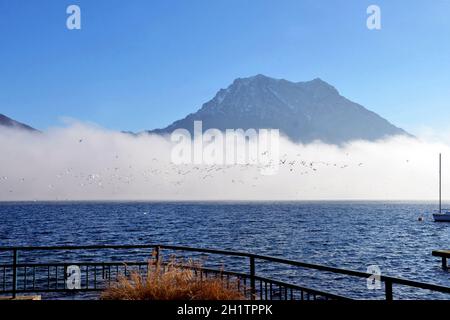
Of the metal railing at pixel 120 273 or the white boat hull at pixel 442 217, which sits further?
the white boat hull at pixel 442 217

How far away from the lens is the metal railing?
7293 millimetres

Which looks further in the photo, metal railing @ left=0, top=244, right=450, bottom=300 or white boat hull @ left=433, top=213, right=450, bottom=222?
white boat hull @ left=433, top=213, right=450, bottom=222

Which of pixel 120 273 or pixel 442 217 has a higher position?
pixel 120 273

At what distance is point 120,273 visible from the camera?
1589 centimetres

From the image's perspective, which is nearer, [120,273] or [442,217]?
Result: [120,273]

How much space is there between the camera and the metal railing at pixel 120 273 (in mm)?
7293

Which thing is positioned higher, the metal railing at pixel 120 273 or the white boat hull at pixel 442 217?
the metal railing at pixel 120 273
